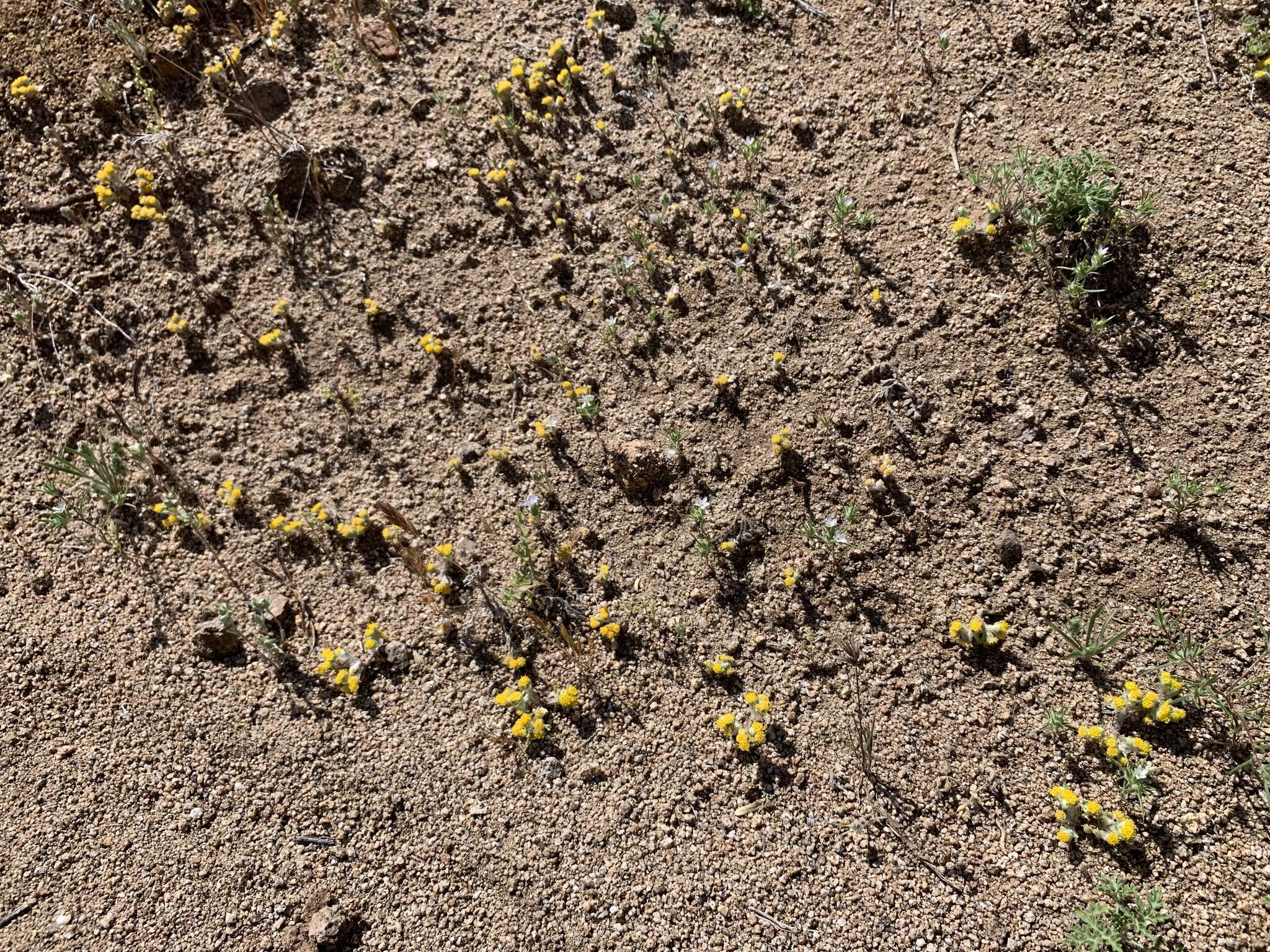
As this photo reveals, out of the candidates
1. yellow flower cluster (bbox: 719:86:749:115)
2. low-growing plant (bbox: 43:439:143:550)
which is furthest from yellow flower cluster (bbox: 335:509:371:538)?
yellow flower cluster (bbox: 719:86:749:115)

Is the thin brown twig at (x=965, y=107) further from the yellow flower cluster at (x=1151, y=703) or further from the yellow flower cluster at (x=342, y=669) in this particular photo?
the yellow flower cluster at (x=342, y=669)

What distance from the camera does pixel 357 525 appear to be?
421 centimetres

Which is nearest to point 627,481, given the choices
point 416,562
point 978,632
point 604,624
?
point 604,624

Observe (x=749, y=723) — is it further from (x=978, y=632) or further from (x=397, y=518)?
(x=397, y=518)

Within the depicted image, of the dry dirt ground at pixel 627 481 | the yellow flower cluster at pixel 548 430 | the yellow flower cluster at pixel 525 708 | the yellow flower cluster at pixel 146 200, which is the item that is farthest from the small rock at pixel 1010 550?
the yellow flower cluster at pixel 146 200

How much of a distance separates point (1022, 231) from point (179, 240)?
15.1 feet

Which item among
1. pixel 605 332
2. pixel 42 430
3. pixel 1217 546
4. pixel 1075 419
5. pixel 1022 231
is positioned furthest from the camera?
pixel 42 430

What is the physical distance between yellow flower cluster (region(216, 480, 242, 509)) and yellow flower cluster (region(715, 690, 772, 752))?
267cm

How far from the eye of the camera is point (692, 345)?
4352mm

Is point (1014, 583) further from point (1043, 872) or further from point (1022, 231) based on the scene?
point (1022, 231)

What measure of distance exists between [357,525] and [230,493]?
0.74 m

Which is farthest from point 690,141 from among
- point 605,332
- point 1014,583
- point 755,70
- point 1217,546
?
point 1217,546

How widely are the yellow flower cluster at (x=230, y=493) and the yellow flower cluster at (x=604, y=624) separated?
76.9 inches

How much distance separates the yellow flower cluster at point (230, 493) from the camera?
172 inches
